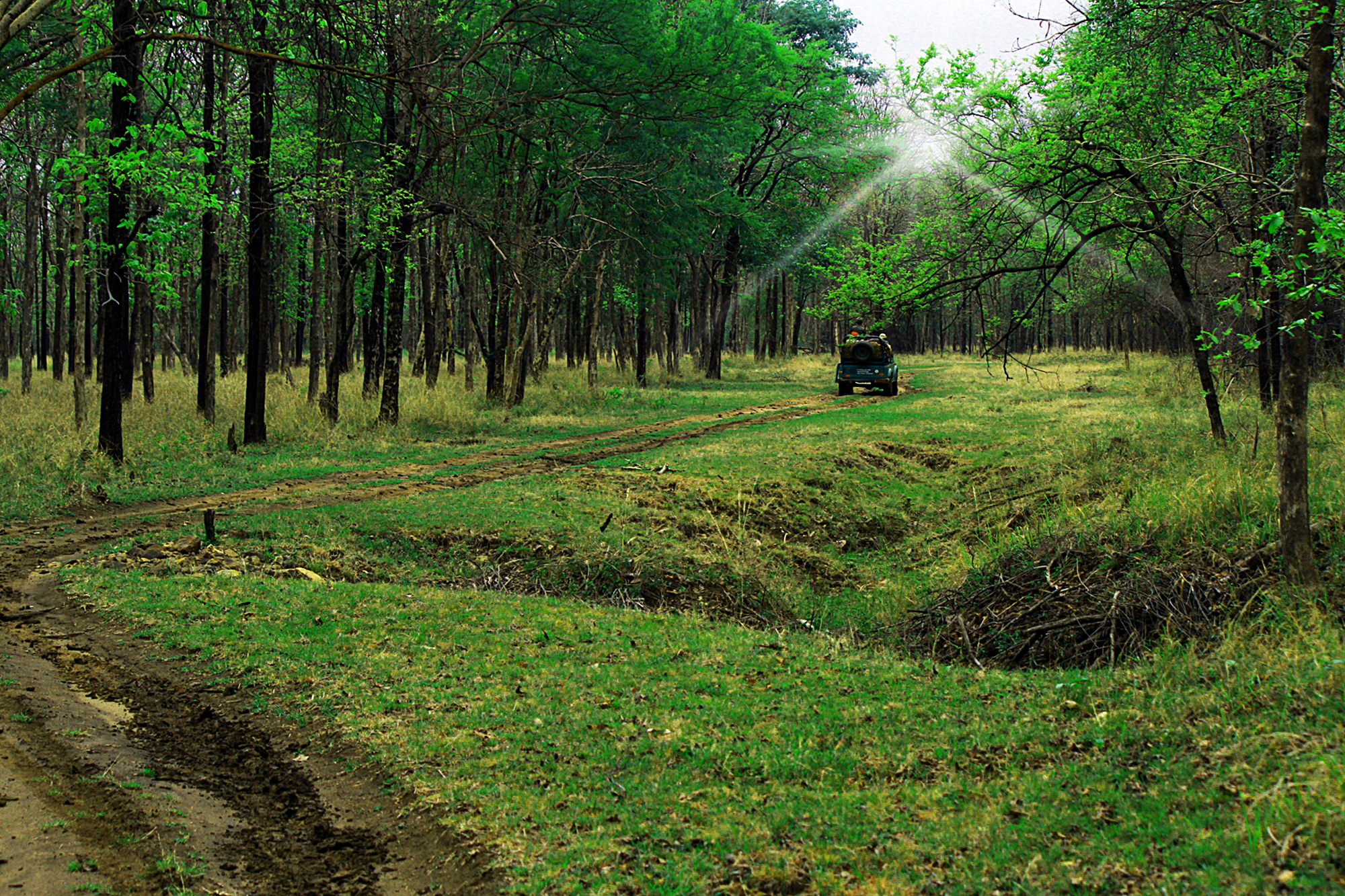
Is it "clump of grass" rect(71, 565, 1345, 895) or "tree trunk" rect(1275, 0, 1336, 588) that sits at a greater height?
"tree trunk" rect(1275, 0, 1336, 588)

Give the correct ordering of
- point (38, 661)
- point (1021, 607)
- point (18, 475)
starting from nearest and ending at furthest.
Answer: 1. point (38, 661)
2. point (1021, 607)
3. point (18, 475)

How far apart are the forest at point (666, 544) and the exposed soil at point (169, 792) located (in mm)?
35

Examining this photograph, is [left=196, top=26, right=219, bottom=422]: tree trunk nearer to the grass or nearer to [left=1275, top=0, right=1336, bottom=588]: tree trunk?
the grass

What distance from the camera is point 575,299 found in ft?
134

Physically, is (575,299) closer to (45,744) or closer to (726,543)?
(726,543)

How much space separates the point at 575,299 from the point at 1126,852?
125 ft

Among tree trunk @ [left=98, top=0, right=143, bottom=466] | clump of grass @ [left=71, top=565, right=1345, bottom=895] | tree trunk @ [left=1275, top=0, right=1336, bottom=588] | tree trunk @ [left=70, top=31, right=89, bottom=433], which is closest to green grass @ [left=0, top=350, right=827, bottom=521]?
tree trunk @ [left=98, top=0, right=143, bottom=466]

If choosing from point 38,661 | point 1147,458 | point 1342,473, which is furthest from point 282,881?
point 1147,458

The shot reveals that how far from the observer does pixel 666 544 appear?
1236cm

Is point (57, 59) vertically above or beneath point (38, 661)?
above

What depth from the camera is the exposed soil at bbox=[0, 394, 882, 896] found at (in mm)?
4598

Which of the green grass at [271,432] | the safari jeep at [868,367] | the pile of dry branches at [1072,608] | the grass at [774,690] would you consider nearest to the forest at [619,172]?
the green grass at [271,432]

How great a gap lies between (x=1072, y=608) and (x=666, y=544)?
17.7 feet

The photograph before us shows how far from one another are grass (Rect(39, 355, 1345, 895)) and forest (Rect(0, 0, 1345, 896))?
0.04 m
